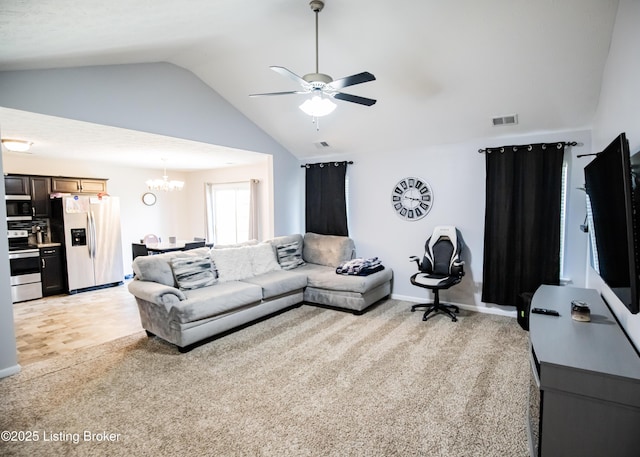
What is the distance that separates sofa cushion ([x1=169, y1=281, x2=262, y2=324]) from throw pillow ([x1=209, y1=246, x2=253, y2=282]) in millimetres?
152

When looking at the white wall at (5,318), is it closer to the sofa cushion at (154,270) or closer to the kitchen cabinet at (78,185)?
the sofa cushion at (154,270)

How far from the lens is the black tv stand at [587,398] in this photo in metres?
1.48

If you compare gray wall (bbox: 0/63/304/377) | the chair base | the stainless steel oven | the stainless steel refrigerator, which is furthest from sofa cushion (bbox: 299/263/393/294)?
the stainless steel oven

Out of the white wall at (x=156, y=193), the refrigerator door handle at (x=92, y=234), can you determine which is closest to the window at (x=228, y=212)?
the white wall at (x=156, y=193)

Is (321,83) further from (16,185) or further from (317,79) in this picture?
(16,185)

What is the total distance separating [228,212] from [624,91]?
6.84m

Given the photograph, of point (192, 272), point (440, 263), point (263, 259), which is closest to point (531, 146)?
point (440, 263)

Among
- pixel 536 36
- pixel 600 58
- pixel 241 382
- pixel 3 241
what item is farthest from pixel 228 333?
pixel 600 58

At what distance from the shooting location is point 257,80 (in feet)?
13.5

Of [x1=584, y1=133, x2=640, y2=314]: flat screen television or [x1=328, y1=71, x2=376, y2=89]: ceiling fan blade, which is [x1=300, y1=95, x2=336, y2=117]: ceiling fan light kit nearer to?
[x1=328, y1=71, x2=376, y2=89]: ceiling fan blade

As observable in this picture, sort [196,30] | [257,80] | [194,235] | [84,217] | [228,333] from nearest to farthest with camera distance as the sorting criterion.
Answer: [196,30] → [228,333] → [257,80] → [84,217] → [194,235]

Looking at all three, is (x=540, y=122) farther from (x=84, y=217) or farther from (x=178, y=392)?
(x=84, y=217)

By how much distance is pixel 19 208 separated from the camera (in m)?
5.41

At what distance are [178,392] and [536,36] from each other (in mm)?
4185
